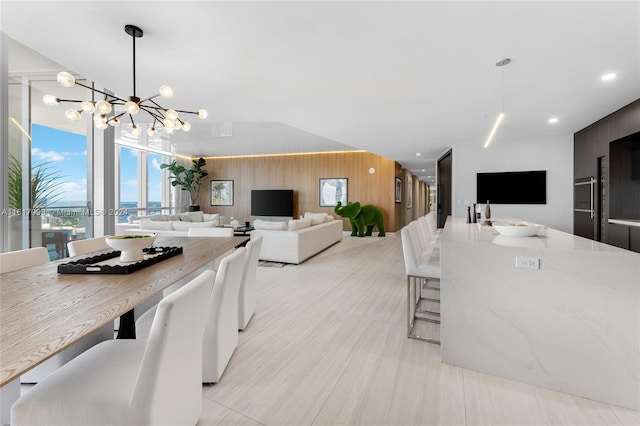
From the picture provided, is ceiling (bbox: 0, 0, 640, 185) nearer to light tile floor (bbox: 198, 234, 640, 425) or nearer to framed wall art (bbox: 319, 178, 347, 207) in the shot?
light tile floor (bbox: 198, 234, 640, 425)

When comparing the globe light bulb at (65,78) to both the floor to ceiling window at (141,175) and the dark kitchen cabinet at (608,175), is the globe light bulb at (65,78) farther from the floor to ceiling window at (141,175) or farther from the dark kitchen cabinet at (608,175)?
the dark kitchen cabinet at (608,175)

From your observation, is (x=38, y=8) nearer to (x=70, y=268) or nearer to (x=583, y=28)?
(x=70, y=268)

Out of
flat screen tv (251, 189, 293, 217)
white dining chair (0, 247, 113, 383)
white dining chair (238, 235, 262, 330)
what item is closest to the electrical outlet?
white dining chair (238, 235, 262, 330)

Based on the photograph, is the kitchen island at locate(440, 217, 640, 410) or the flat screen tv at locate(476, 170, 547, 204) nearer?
the kitchen island at locate(440, 217, 640, 410)

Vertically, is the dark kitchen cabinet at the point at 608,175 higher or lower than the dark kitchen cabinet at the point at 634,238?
higher

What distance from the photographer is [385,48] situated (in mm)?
2512

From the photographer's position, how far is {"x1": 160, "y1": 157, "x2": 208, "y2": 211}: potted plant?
9852 millimetres

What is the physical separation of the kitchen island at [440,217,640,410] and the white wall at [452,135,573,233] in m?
4.70

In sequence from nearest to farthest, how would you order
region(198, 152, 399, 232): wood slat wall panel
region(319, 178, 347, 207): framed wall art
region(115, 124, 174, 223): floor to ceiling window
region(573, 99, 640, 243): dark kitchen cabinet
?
1. region(573, 99, 640, 243): dark kitchen cabinet
2. region(115, 124, 174, 223): floor to ceiling window
3. region(198, 152, 399, 232): wood slat wall panel
4. region(319, 178, 347, 207): framed wall art

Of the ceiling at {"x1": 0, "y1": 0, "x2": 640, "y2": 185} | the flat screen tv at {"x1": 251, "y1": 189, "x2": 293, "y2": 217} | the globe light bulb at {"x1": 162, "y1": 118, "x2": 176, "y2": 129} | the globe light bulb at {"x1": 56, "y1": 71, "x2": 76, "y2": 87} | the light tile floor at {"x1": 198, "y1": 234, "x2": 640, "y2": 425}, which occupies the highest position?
the ceiling at {"x1": 0, "y1": 0, "x2": 640, "y2": 185}

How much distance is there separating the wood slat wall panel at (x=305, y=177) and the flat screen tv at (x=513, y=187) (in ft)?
11.0

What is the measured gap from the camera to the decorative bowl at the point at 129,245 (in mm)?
1938

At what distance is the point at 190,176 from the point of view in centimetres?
1050

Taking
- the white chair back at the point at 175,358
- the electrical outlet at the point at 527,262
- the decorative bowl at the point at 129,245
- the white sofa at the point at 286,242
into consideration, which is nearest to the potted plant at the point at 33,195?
the decorative bowl at the point at 129,245
